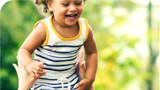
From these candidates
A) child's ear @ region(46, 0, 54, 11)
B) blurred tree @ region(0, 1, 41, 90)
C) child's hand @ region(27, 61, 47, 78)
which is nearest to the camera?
child's hand @ region(27, 61, 47, 78)

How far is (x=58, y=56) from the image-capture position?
997 mm

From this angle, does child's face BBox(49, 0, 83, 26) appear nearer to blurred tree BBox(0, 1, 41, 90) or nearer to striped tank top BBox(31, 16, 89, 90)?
striped tank top BBox(31, 16, 89, 90)

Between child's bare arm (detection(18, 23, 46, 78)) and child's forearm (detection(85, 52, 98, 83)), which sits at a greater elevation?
child's bare arm (detection(18, 23, 46, 78))

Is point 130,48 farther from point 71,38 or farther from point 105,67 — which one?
point 71,38

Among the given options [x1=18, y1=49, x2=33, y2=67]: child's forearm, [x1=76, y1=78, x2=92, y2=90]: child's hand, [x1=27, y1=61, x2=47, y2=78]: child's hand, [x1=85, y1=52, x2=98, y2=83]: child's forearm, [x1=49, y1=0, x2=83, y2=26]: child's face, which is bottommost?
[x1=76, y1=78, x2=92, y2=90]: child's hand

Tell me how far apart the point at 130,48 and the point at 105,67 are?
57 cm

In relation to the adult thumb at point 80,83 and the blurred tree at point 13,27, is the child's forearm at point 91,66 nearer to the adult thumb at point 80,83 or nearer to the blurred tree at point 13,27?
the adult thumb at point 80,83

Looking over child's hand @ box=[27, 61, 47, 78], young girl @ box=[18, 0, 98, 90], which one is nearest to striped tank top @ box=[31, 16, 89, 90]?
young girl @ box=[18, 0, 98, 90]

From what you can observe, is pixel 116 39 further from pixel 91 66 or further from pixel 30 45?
pixel 30 45

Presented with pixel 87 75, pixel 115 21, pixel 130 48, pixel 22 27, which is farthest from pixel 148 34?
pixel 87 75

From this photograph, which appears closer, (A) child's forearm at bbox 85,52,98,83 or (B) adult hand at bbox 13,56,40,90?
(B) adult hand at bbox 13,56,40,90

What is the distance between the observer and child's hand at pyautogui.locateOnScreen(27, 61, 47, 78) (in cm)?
88

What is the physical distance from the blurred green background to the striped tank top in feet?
7.37

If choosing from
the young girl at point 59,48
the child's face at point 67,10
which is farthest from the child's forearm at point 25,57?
the child's face at point 67,10
